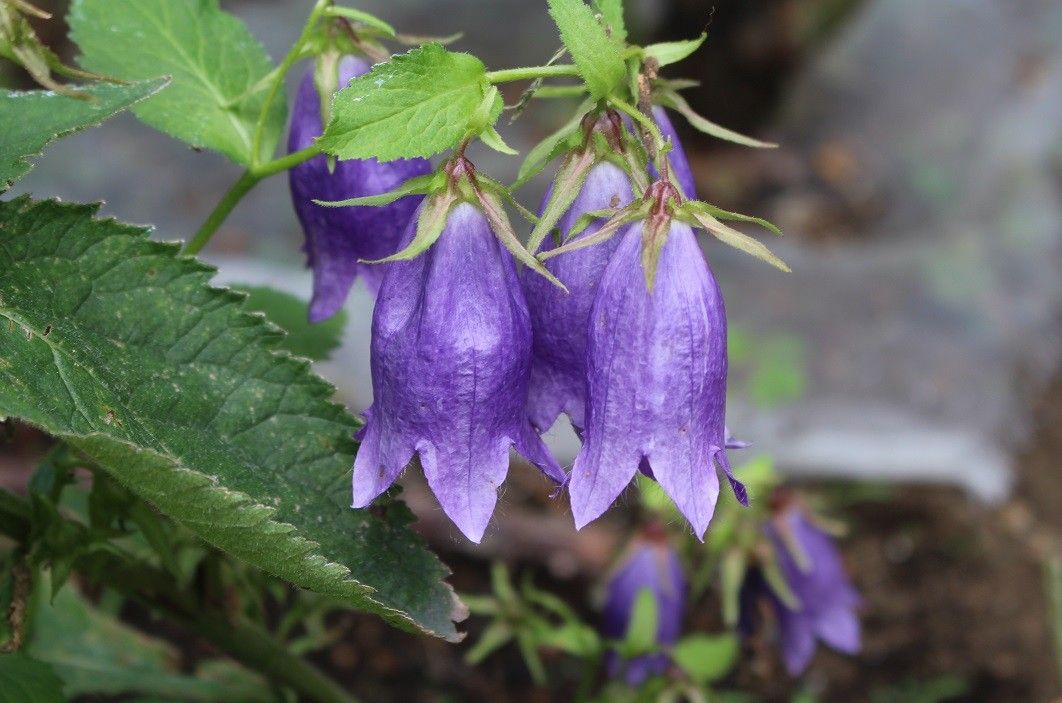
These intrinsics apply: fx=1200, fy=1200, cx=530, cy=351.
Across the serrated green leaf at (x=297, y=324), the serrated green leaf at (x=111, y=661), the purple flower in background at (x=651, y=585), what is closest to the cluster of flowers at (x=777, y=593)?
the purple flower in background at (x=651, y=585)

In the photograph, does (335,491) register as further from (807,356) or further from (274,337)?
(807,356)

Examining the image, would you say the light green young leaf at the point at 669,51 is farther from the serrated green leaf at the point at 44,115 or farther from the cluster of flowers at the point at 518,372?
the serrated green leaf at the point at 44,115

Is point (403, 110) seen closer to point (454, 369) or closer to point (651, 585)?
point (454, 369)

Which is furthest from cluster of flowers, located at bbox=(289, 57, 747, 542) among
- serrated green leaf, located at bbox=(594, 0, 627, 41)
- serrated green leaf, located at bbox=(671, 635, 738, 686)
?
serrated green leaf, located at bbox=(671, 635, 738, 686)

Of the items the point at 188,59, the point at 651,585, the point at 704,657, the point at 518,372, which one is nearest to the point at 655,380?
the point at 518,372

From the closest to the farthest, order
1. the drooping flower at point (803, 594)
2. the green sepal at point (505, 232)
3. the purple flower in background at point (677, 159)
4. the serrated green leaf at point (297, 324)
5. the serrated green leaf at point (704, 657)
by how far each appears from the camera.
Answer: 1. the green sepal at point (505, 232)
2. the purple flower in background at point (677, 159)
3. the serrated green leaf at point (297, 324)
4. the serrated green leaf at point (704, 657)
5. the drooping flower at point (803, 594)

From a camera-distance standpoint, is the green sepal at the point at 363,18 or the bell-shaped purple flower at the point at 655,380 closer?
the bell-shaped purple flower at the point at 655,380

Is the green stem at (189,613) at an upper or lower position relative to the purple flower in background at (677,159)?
lower

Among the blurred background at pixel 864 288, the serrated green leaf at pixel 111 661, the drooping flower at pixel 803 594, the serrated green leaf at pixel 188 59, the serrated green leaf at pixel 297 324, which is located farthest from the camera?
the blurred background at pixel 864 288
